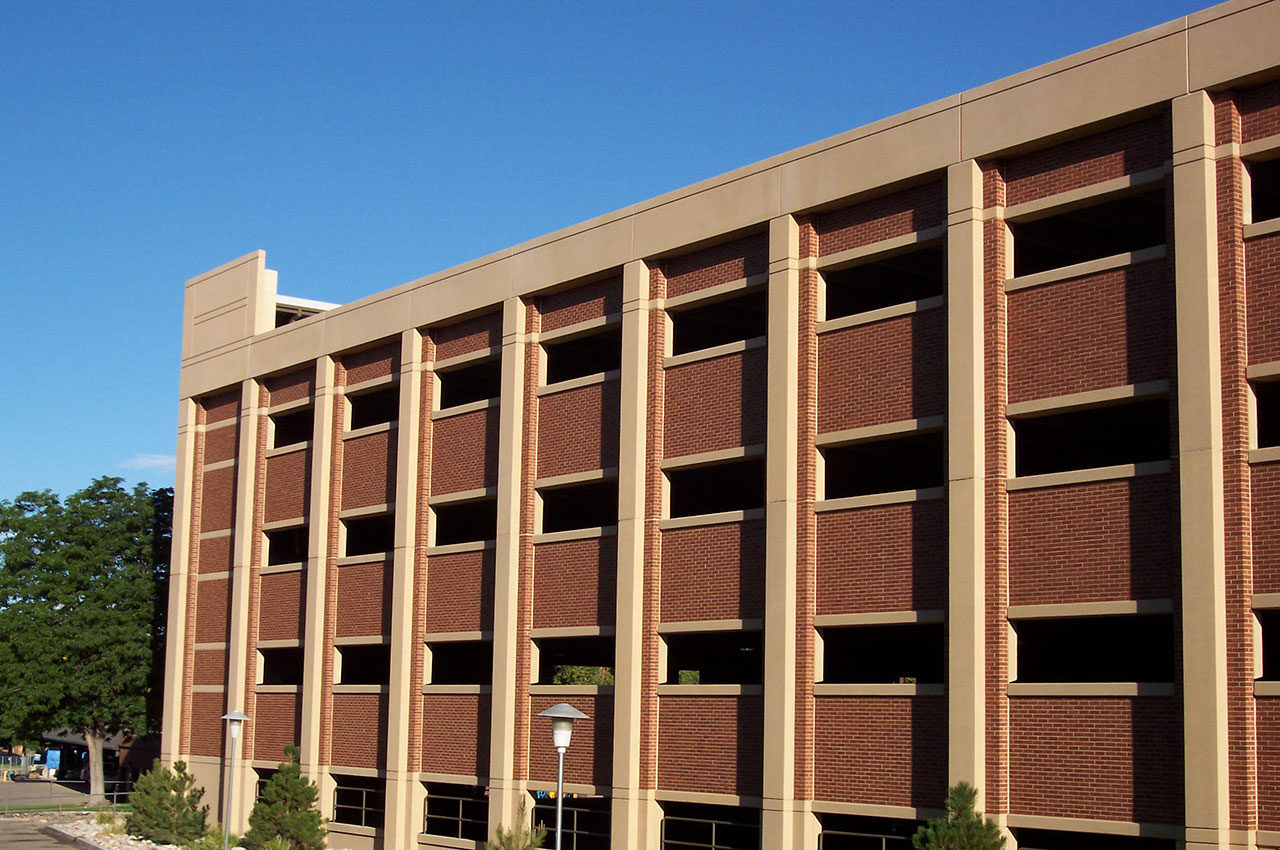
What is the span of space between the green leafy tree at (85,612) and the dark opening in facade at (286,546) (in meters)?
21.4

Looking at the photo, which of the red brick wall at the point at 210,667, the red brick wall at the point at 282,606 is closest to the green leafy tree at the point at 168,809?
the red brick wall at the point at 210,667

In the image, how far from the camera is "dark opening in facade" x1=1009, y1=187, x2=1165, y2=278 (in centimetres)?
2394

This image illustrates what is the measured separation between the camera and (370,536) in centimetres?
4156

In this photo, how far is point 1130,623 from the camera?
90.1 feet

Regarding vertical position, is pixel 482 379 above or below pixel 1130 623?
above

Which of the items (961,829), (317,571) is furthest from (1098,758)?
(317,571)

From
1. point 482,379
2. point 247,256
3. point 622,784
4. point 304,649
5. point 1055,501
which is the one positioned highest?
point 247,256

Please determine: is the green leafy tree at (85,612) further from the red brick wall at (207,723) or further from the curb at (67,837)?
the red brick wall at (207,723)

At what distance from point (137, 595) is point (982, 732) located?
4888 centimetres

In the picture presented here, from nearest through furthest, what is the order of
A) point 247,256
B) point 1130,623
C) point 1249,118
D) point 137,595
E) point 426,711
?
point 1249,118 < point 1130,623 < point 426,711 < point 247,256 < point 137,595

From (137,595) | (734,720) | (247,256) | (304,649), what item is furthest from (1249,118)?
Answer: (137,595)

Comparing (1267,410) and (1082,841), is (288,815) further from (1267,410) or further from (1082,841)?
(1267,410)

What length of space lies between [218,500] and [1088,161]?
99.8 feet

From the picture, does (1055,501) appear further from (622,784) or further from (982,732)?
(622,784)
